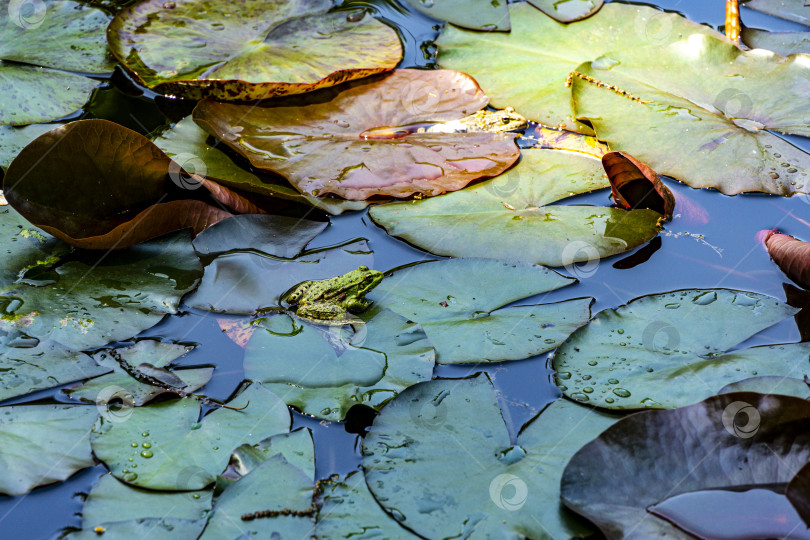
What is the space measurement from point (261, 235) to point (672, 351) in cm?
161

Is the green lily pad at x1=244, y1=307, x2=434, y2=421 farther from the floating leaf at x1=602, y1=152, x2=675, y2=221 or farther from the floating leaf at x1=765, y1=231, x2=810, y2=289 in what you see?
the floating leaf at x1=765, y1=231, x2=810, y2=289

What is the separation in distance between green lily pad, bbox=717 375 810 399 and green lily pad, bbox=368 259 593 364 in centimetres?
53

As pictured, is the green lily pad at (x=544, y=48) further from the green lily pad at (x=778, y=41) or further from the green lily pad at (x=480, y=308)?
the green lily pad at (x=480, y=308)

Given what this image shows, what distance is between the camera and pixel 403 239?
2.63 metres

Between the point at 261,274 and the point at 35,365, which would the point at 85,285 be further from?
the point at 261,274

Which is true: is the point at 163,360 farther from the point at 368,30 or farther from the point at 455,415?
the point at 368,30

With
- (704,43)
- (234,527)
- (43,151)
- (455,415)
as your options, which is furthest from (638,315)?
(43,151)

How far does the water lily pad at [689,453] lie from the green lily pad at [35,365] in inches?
61.6

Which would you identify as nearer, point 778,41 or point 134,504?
point 134,504

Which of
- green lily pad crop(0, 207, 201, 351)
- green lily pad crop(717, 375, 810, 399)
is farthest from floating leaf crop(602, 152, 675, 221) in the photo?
green lily pad crop(0, 207, 201, 351)

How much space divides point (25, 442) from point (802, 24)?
423 cm

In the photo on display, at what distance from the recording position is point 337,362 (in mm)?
2119

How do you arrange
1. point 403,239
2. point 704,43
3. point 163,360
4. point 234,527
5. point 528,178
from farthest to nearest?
1. point 704,43
2. point 528,178
3. point 403,239
4. point 163,360
5. point 234,527

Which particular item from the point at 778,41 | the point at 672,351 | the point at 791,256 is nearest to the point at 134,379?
the point at 672,351
